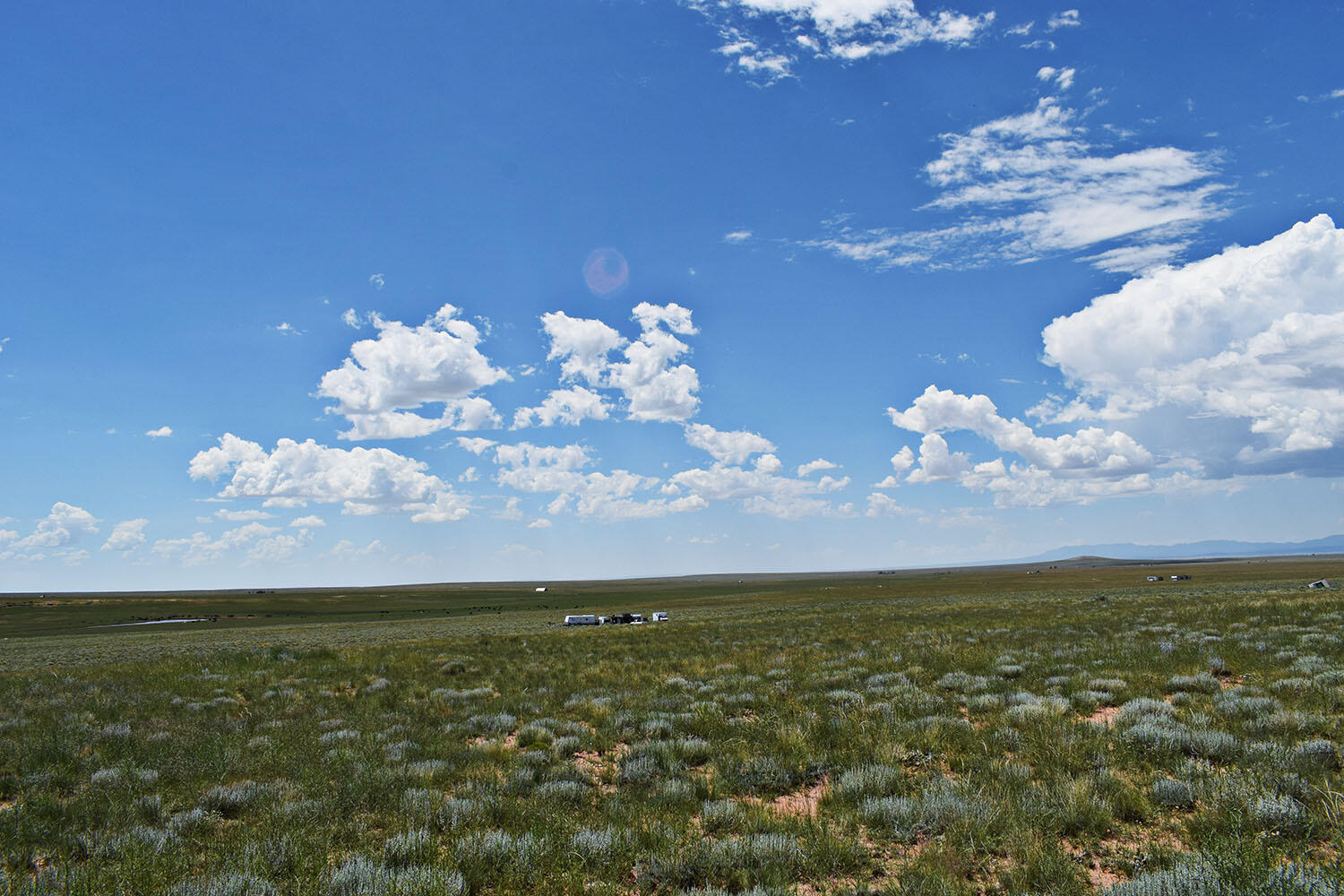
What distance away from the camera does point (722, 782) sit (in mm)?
7992

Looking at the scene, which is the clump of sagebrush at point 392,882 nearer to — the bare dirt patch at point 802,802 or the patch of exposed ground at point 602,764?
the patch of exposed ground at point 602,764

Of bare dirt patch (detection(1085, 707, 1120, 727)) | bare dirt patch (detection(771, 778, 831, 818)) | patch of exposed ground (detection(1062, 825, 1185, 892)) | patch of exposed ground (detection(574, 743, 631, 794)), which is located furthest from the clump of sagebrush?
bare dirt patch (detection(1085, 707, 1120, 727))

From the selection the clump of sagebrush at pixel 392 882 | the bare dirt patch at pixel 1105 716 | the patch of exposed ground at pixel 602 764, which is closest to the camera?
the clump of sagebrush at pixel 392 882

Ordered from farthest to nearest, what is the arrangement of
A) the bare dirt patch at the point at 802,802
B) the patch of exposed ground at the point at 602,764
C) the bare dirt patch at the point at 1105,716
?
the bare dirt patch at the point at 1105,716
the patch of exposed ground at the point at 602,764
the bare dirt patch at the point at 802,802

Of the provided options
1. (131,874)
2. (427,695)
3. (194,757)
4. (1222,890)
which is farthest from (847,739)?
(427,695)

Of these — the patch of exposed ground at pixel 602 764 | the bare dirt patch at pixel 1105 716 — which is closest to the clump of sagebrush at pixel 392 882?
the patch of exposed ground at pixel 602 764

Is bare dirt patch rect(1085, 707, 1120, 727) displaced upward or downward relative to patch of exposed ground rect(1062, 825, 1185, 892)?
downward

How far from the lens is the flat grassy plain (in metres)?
5.59

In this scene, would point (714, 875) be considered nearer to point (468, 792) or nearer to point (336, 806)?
point (468, 792)

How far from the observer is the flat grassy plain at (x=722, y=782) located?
18.3 ft

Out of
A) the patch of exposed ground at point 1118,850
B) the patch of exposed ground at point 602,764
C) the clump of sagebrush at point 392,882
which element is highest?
the clump of sagebrush at point 392,882

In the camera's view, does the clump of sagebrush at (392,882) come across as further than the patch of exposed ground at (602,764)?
No

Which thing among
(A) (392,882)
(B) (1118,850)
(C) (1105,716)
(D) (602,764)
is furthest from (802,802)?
(C) (1105,716)

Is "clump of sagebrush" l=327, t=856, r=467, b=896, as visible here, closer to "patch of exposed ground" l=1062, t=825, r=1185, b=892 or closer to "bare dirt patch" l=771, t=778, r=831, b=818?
"bare dirt patch" l=771, t=778, r=831, b=818
